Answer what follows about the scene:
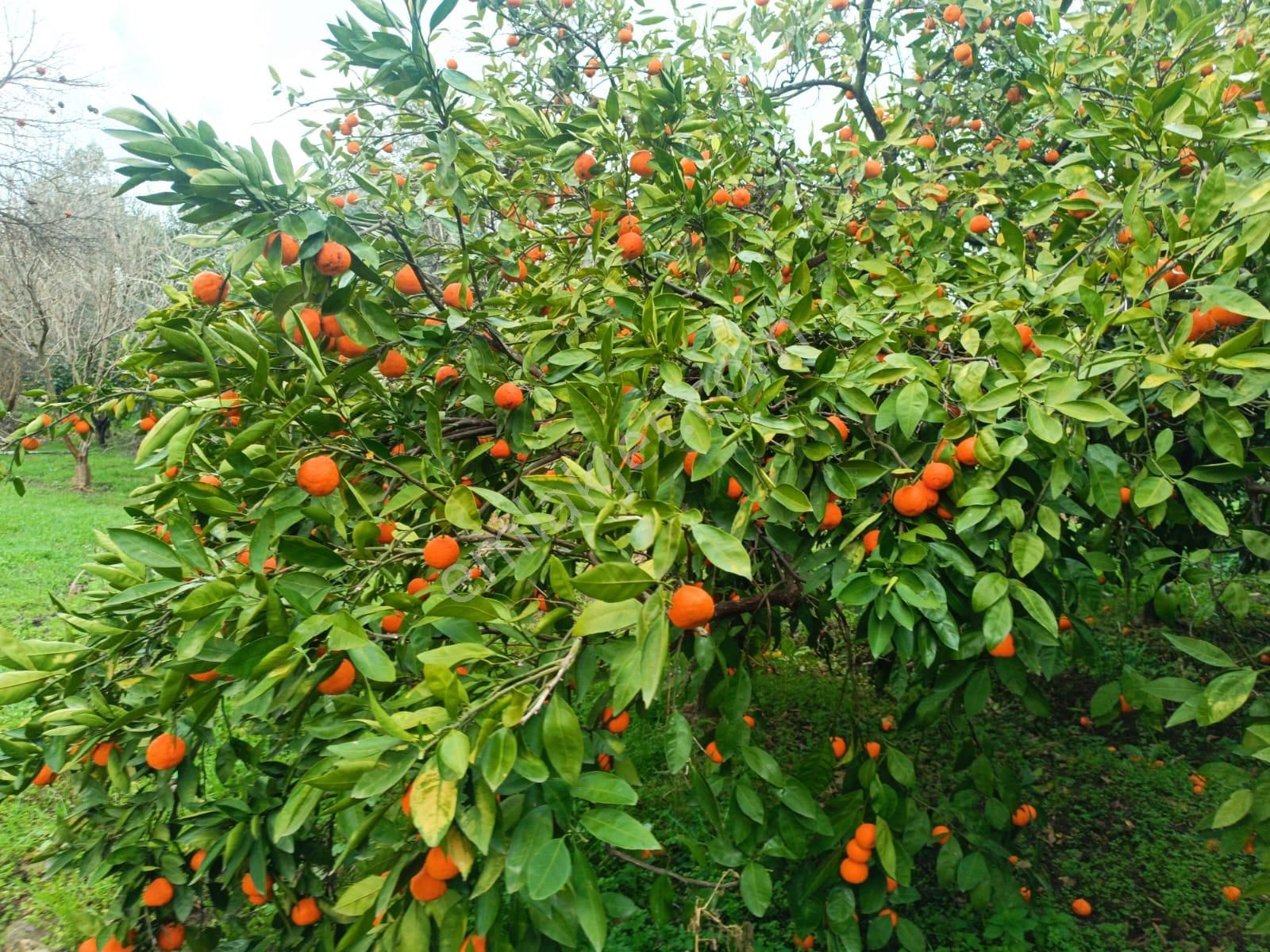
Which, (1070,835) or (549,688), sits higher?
(549,688)

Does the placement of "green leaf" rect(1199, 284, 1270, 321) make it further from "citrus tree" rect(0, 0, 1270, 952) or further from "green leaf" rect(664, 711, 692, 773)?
"green leaf" rect(664, 711, 692, 773)

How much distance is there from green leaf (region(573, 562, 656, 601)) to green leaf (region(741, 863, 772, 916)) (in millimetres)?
957

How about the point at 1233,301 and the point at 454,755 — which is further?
the point at 1233,301

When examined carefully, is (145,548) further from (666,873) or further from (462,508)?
(666,873)

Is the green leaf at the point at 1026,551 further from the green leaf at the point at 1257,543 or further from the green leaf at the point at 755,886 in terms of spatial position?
the green leaf at the point at 755,886

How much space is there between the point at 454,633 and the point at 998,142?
2.99m

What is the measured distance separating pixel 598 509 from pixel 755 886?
0.96m

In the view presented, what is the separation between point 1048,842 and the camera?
9.34ft

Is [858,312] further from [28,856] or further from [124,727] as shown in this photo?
[28,856]

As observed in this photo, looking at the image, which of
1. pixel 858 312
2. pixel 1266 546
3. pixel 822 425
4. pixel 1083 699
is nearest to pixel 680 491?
pixel 822 425

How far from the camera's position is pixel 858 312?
1.70m

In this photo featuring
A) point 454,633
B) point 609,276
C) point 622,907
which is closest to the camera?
point 454,633

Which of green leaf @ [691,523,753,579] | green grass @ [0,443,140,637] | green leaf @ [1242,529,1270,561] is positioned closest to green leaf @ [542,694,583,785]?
green leaf @ [691,523,753,579]

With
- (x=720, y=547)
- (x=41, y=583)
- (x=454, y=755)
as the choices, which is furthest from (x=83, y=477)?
(x=720, y=547)
